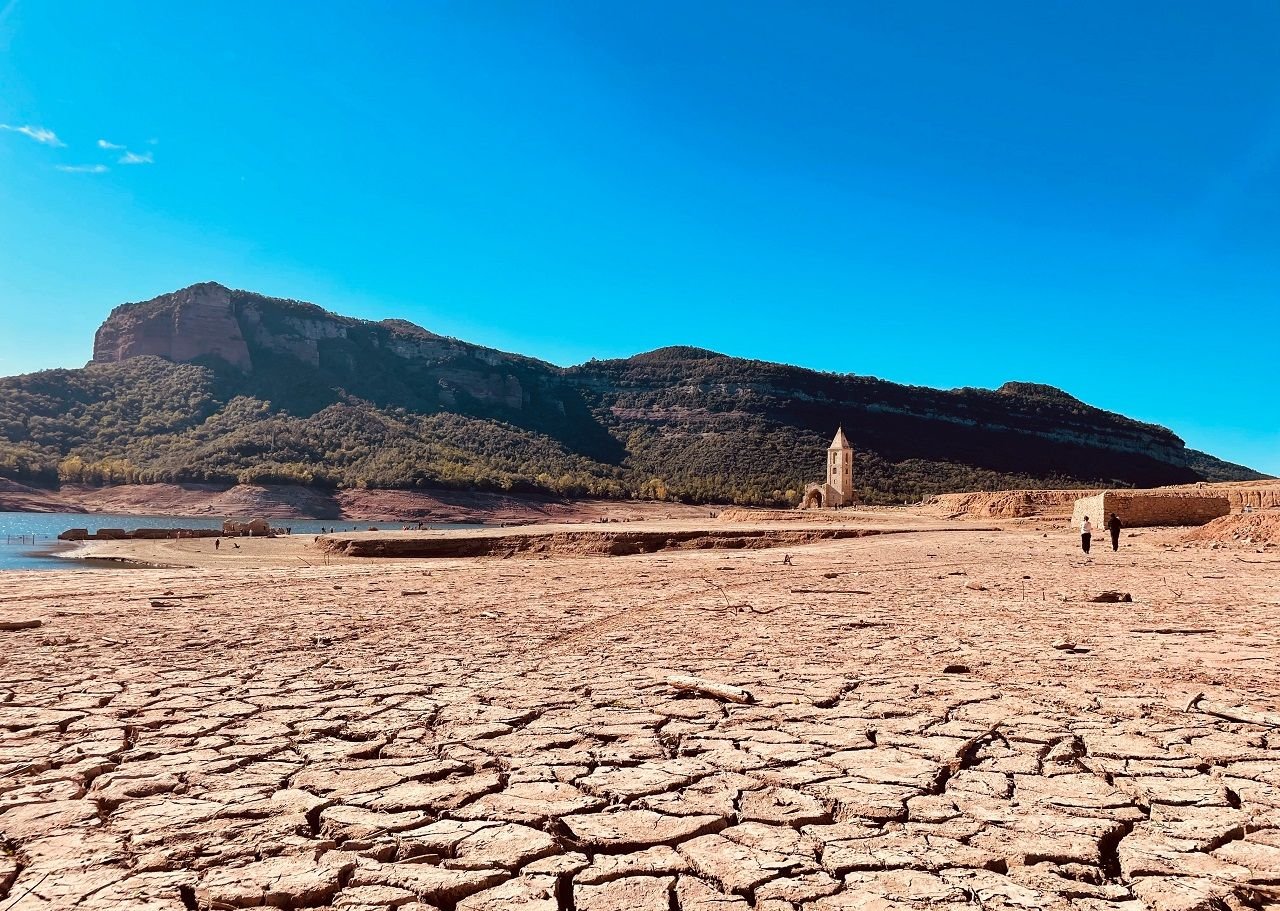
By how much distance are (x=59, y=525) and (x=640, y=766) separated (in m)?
66.8

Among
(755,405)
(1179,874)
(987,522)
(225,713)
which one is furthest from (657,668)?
(755,405)

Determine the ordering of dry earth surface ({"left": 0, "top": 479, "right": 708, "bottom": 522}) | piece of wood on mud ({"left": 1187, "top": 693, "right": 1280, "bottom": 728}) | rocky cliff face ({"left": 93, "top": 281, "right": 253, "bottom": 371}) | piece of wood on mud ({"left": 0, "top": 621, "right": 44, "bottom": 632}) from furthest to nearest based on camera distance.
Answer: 1. rocky cliff face ({"left": 93, "top": 281, "right": 253, "bottom": 371})
2. dry earth surface ({"left": 0, "top": 479, "right": 708, "bottom": 522})
3. piece of wood on mud ({"left": 0, "top": 621, "right": 44, "bottom": 632})
4. piece of wood on mud ({"left": 1187, "top": 693, "right": 1280, "bottom": 728})

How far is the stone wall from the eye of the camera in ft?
72.0

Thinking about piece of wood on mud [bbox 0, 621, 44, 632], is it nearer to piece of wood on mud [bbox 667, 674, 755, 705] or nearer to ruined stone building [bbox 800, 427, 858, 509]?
piece of wood on mud [bbox 667, 674, 755, 705]

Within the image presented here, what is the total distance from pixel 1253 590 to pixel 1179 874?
28.2 ft

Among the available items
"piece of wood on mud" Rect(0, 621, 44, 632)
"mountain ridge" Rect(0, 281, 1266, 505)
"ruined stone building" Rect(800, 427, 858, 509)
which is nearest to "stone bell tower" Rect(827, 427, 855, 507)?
"ruined stone building" Rect(800, 427, 858, 509)

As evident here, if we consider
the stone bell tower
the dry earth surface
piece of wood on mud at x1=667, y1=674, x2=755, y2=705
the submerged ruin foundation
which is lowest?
the dry earth surface

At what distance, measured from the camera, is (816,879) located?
2.27 m

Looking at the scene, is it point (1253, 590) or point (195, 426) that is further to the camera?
point (195, 426)

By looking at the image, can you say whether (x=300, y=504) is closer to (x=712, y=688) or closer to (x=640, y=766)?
(x=712, y=688)

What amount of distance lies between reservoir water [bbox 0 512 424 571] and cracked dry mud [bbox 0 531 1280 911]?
83.0 feet

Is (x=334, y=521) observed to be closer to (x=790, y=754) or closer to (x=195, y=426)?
(x=195, y=426)

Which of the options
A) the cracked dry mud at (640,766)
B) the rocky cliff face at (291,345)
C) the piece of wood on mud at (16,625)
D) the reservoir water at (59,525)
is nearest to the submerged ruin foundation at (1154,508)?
the cracked dry mud at (640,766)

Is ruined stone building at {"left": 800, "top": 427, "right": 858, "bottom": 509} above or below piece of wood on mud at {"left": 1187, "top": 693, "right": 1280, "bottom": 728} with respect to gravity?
above
